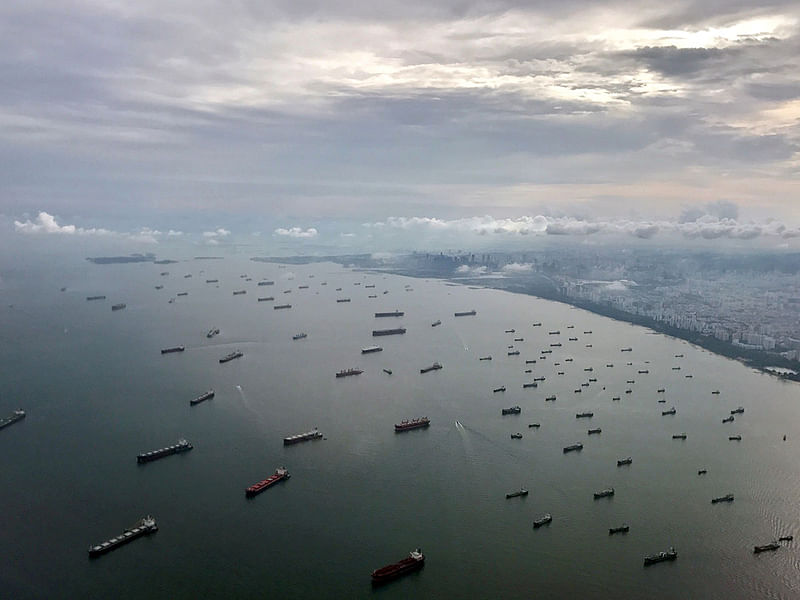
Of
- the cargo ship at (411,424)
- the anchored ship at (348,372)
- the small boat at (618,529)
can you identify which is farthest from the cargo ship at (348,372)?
the small boat at (618,529)

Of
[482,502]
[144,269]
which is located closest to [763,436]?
[482,502]

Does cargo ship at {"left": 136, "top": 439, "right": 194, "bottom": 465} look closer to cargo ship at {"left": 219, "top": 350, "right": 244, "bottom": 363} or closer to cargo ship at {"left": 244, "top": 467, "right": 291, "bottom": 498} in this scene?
cargo ship at {"left": 244, "top": 467, "right": 291, "bottom": 498}

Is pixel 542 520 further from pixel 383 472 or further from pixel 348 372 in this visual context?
pixel 348 372

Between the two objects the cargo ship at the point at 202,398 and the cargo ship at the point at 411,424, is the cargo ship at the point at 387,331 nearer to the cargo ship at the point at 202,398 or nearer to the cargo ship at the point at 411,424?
the cargo ship at the point at 202,398

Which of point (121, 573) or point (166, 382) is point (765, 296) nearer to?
point (166, 382)

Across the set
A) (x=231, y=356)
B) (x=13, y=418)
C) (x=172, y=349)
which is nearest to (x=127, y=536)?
(x=13, y=418)

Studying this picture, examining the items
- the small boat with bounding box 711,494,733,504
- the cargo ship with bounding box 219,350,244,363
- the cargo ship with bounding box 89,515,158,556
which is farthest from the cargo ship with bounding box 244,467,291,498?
the cargo ship with bounding box 219,350,244,363

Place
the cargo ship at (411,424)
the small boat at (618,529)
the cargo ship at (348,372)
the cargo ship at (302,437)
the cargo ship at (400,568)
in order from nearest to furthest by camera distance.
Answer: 1. the cargo ship at (400,568)
2. the small boat at (618,529)
3. the cargo ship at (302,437)
4. the cargo ship at (411,424)
5. the cargo ship at (348,372)
